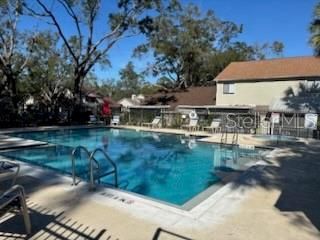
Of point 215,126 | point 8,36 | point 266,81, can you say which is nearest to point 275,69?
point 266,81

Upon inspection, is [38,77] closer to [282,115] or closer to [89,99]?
[89,99]

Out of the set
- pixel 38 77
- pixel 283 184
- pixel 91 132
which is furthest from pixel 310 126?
pixel 38 77

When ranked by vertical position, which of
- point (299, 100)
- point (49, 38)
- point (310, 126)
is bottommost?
point (310, 126)

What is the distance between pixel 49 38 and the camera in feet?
98.1

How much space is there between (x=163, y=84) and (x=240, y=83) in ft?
64.3

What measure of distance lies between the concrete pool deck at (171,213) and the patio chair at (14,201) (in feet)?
1.14

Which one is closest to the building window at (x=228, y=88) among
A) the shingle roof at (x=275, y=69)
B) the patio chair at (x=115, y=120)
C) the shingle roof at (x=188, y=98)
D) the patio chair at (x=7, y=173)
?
the shingle roof at (x=275, y=69)

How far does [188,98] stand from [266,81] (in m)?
8.44

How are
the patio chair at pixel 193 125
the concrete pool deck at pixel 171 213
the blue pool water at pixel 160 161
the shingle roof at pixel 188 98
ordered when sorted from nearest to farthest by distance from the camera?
the concrete pool deck at pixel 171 213 → the blue pool water at pixel 160 161 → the patio chair at pixel 193 125 → the shingle roof at pixel 188 98

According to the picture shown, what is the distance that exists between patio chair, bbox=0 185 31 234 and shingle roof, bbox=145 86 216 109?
25.6 meters

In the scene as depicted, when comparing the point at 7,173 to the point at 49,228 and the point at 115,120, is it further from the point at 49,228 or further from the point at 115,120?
the point at 115,120

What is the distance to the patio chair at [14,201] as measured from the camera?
169 inches

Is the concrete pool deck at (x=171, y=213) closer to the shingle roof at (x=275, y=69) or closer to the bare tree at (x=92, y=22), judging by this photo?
the shingle roof at (x=275, y=69)

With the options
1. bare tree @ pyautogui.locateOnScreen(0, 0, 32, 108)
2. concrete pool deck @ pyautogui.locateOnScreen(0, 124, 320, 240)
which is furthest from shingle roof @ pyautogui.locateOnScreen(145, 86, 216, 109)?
concrete pool deck @ pyautogui.locateOnScreen(0, 124, 320, 240)
